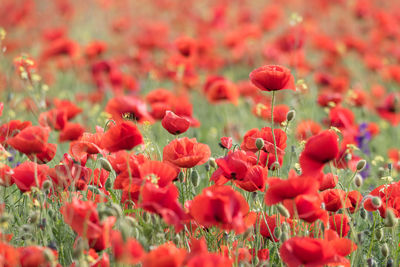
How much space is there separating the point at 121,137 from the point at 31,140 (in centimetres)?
25

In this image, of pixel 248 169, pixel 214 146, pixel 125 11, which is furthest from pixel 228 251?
pixel 125 11

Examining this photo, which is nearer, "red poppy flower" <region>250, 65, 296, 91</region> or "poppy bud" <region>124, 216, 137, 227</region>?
"poppy bud" <region>124, 216, 137, 227</region>

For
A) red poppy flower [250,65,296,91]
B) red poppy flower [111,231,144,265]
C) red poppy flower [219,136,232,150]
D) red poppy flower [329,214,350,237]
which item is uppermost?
red poppy flower [250,65,296,91]

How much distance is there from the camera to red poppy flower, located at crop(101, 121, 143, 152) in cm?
157

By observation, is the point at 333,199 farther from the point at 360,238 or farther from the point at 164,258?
the point at 164,258

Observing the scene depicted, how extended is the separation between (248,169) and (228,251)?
23 cm

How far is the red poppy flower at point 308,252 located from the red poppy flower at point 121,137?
1.65 feet

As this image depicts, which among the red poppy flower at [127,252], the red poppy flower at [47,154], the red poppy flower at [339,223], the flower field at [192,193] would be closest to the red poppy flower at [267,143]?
the flower field at [192,193]

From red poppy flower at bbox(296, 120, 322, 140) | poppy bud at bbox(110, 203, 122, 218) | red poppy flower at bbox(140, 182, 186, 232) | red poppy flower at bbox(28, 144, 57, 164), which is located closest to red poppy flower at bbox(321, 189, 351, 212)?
red poppy flower at bbox(140, 182, 186, 232)

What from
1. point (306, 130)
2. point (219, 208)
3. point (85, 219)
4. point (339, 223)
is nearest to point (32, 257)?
point (85, 219)

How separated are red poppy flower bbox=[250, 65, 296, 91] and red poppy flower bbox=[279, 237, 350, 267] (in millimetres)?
591

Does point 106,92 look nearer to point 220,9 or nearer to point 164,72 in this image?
point 164,72

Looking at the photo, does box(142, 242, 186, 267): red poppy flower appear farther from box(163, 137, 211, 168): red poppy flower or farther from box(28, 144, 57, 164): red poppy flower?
box(28, 144, 57, 164): red poppy flower

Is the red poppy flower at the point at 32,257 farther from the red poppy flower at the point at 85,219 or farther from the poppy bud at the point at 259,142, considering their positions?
the poppy bud at the point at 259,142
